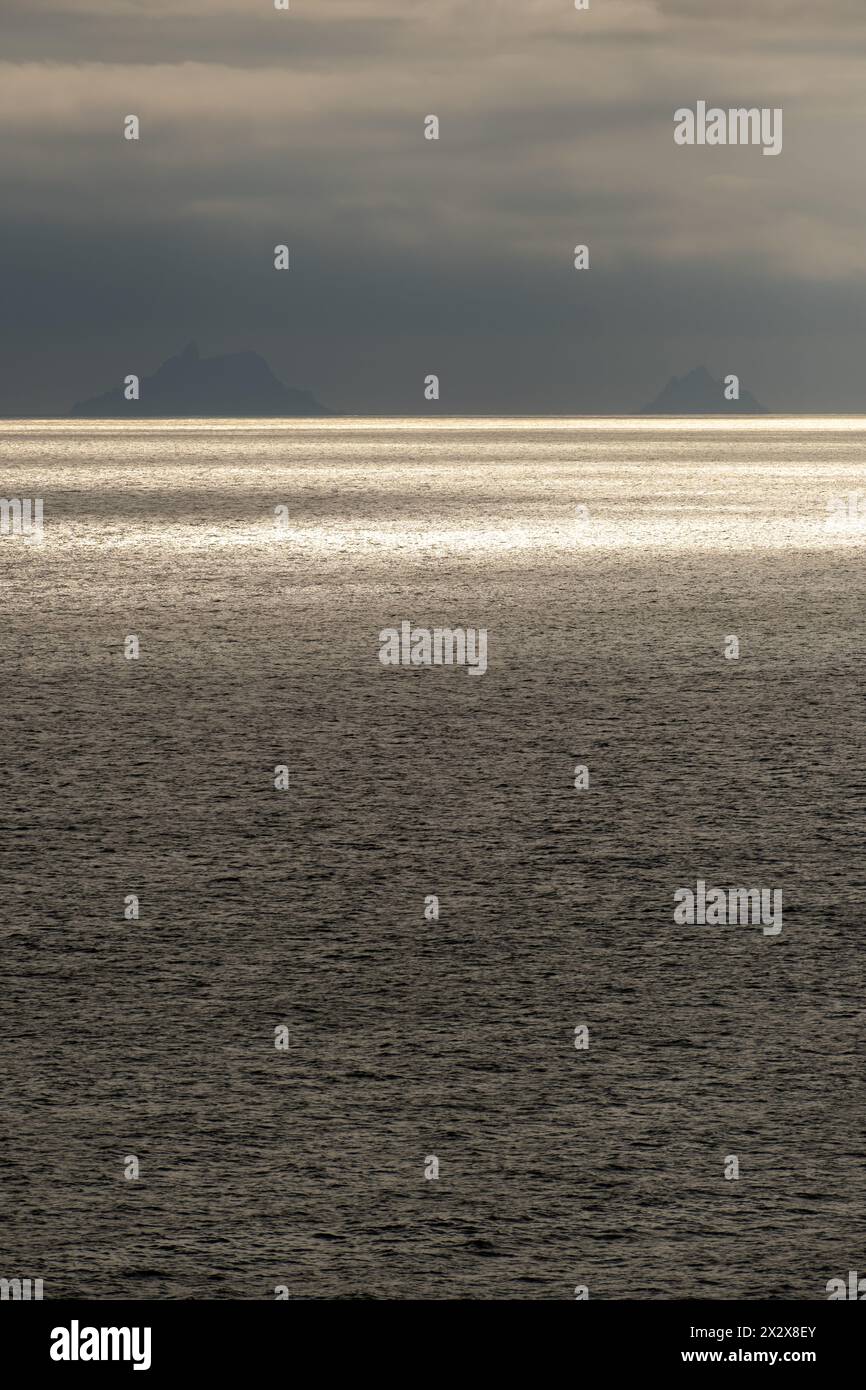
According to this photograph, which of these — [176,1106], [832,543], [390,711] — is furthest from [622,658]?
[832,543]

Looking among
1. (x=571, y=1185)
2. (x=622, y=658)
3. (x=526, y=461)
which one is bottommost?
(x=571, y=1185)

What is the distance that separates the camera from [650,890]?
8.53 meters

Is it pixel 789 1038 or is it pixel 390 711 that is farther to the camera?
pixel 390 711

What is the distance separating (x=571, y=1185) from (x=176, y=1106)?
49.5 inches

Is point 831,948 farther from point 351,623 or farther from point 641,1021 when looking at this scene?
point 351,623

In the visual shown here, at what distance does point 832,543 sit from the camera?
1179 inches

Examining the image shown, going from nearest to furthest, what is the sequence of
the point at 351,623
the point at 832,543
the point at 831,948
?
the point at 831,948 → the point at 351,623 → the point at 832,543

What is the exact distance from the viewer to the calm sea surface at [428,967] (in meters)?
5.16

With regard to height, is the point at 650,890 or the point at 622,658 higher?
the point at 622,658

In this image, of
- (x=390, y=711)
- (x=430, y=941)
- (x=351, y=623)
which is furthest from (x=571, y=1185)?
(x=351, y=623)

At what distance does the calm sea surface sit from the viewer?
5164 mm

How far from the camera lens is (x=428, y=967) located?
7.38 meters
